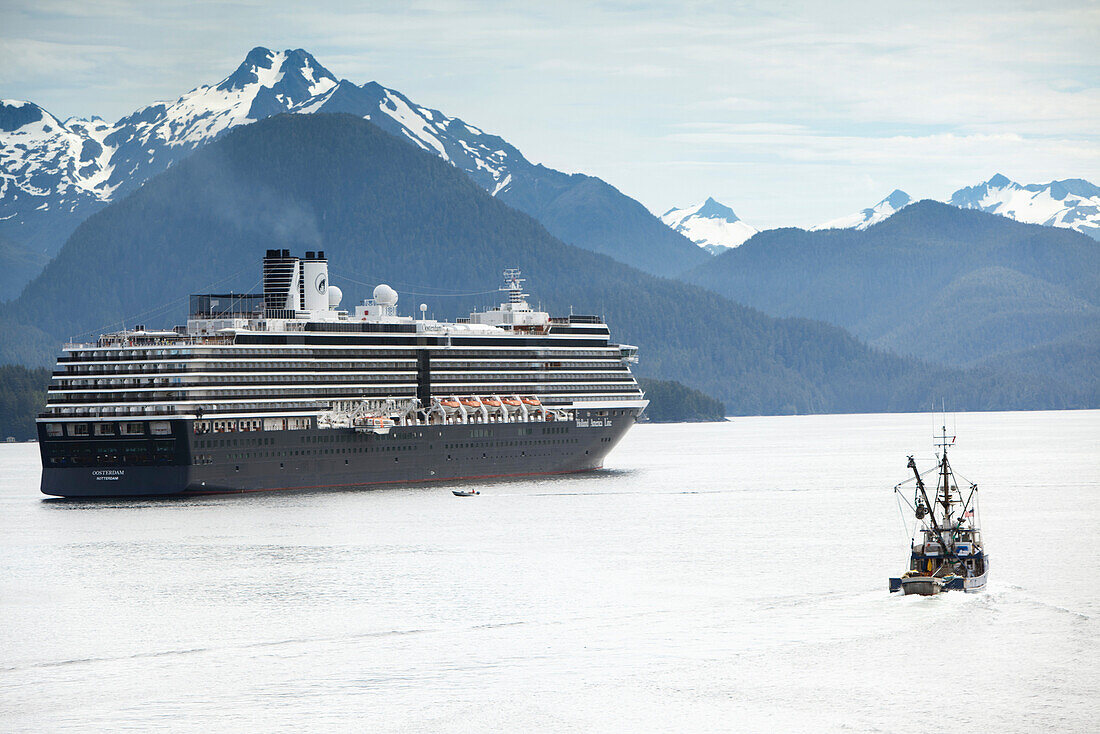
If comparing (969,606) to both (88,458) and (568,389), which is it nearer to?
(88,458)

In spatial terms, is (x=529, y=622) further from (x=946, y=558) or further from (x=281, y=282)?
(x=281, y=282)

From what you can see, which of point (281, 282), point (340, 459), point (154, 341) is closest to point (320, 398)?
point (340, 459)

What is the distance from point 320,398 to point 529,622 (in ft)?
169

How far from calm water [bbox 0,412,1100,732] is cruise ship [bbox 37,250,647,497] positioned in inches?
194

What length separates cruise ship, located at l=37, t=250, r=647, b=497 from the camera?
297 feet

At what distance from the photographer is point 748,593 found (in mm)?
56469

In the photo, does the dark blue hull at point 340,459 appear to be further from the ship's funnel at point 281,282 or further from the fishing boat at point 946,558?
the fishing boat at point 946,558

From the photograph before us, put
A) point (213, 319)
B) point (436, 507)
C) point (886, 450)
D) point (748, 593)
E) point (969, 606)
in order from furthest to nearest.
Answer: point (886, 450) → point (213, 319) → point (436, 507) → point (748, 593) → point (969, 606)

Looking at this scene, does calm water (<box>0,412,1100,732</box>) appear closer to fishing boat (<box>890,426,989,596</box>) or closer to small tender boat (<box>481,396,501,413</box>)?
fishing boat (<box>890,426,989,596</box>)

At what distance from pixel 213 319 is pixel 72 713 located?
2439 inches

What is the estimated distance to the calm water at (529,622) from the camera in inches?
1612

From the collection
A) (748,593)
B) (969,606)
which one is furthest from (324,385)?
(969,606)

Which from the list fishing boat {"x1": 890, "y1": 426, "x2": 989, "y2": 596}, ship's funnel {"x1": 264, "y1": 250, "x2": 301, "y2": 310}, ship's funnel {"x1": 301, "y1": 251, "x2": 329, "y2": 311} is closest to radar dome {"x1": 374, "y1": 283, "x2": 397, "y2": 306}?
ship's funnel {"x1": 301, "y1": 251, "x2": 329, "y2": 311}

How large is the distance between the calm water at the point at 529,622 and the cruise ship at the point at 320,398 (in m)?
4.92
